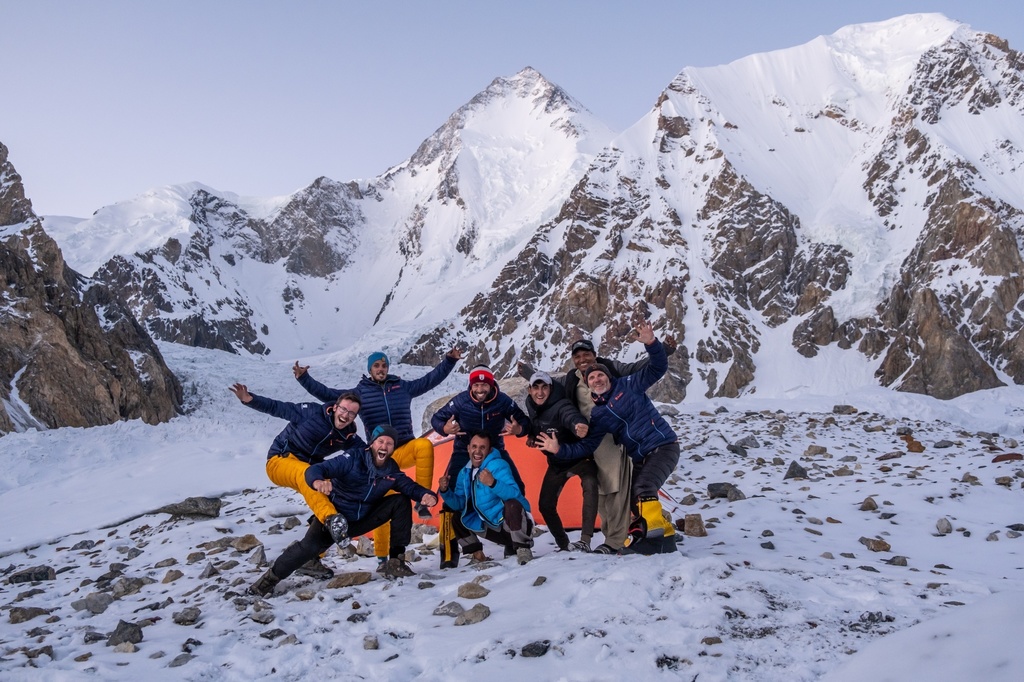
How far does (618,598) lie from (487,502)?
2.20m

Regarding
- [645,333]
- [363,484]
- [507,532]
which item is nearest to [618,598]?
[507,532]

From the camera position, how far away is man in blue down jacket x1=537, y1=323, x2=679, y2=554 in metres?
6.58

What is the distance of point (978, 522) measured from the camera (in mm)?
7543

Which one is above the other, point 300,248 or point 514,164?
point 514,164

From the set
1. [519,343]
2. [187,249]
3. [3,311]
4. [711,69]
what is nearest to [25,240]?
[3,311]

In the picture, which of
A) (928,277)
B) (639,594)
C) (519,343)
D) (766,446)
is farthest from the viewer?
(519,343)

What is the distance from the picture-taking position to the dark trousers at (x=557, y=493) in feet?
22.1

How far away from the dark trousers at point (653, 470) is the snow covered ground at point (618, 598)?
32.5 inches

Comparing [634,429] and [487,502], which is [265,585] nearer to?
[487,502]

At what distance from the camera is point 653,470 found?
21.7ft

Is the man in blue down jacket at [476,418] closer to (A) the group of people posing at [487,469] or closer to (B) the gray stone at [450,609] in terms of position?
(A) the group of people posing at [487,469]

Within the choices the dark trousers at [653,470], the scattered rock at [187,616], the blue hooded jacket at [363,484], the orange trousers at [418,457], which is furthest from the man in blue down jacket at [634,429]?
the scattered rock at [187,616]

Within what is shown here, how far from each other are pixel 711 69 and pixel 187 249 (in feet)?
370

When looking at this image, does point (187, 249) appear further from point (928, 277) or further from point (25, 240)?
point (928, 277)
